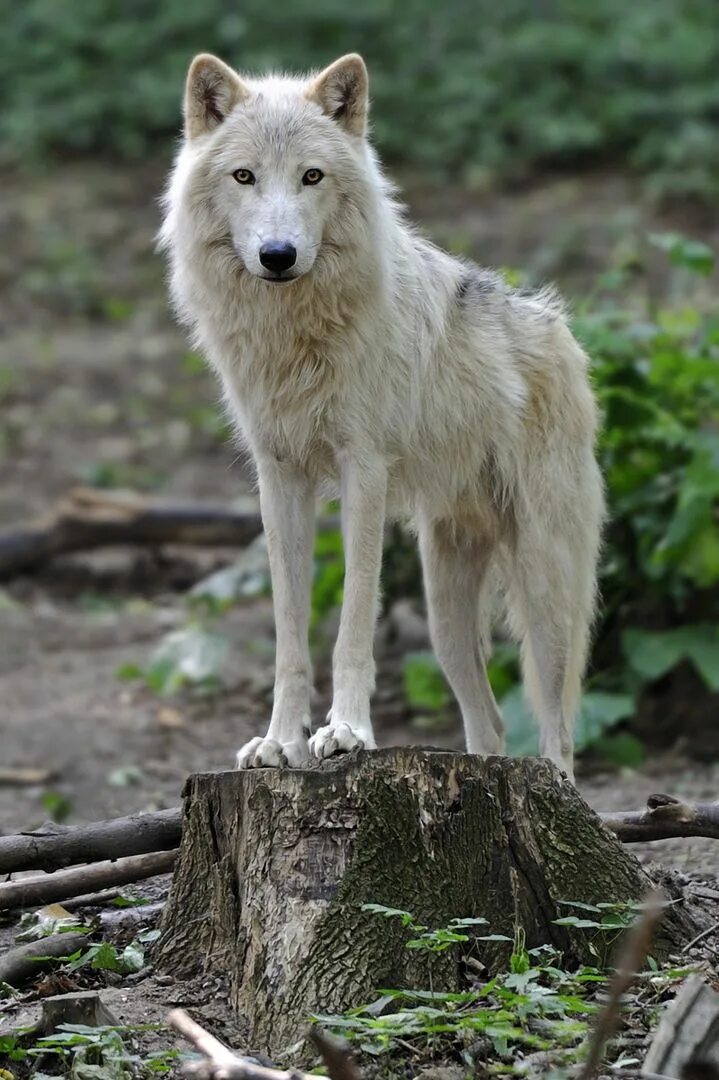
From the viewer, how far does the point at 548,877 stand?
410 centimetres

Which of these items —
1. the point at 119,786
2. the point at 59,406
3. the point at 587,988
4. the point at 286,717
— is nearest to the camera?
the point at 587,988

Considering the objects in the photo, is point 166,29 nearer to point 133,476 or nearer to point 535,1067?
point 133,476

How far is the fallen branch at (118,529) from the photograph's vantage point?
1091cm

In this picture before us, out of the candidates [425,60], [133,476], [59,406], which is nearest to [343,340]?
[133,476]

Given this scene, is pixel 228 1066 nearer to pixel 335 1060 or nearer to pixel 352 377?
pixel 335 1060

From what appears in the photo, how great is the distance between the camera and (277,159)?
4.62 metres

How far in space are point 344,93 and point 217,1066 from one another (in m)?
3.28

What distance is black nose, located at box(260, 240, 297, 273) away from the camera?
14.6 ft

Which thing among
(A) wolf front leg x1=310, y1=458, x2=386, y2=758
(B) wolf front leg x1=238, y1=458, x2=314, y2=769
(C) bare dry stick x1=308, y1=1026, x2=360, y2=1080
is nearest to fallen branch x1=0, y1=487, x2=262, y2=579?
(B) wolf front leg x1=238, y1=458, x2=314, y2=769

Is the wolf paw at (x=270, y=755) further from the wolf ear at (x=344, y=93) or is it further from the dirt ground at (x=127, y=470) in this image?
the wolf ear at (x=344, y=93)

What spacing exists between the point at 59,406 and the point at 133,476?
5.77ft

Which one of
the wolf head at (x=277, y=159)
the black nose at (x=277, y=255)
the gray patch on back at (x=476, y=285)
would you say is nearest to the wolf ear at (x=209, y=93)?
the wolf head at (x=277, y=159)

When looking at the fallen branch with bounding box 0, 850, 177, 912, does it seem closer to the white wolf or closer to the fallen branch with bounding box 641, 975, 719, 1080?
the white wolf

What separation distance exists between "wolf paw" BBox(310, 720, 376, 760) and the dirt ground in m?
0.77
